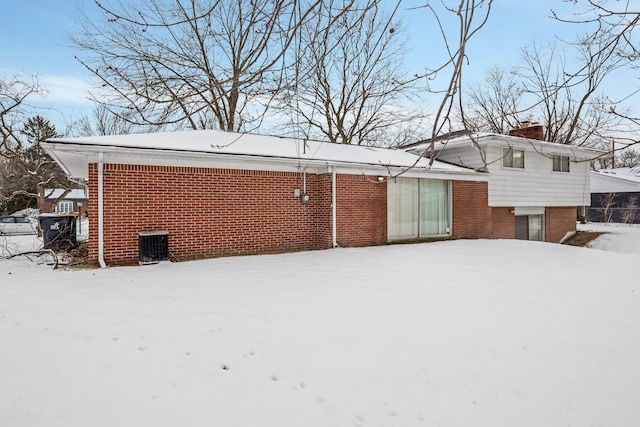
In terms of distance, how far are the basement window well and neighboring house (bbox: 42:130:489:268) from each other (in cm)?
3

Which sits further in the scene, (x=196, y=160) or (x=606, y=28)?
(x=196, y=160)

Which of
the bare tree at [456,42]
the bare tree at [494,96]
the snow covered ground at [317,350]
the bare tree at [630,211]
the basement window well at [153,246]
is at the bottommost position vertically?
the snow covered ground at [317,350]

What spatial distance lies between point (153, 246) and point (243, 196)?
2507 millimetres

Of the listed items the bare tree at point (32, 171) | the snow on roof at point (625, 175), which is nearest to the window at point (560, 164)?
the snow on roof at point (625, 175)

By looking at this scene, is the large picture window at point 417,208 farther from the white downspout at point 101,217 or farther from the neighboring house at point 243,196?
the white downspout at point 101,217

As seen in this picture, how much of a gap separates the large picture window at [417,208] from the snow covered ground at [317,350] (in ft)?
15.5

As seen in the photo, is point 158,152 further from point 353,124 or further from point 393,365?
point 353,124

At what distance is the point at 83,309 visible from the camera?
4543mm

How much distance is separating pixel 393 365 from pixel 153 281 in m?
4.54

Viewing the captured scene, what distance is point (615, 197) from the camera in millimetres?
28562

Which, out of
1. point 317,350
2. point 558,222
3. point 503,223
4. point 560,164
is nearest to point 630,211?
point 558,222

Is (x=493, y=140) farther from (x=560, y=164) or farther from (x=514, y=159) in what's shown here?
(x=560, y=164)

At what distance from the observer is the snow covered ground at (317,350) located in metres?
2.56

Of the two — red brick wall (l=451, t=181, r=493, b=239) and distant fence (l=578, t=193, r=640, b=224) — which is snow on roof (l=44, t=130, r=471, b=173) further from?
distant fence (l=578, t=193, r=640, b=224)
